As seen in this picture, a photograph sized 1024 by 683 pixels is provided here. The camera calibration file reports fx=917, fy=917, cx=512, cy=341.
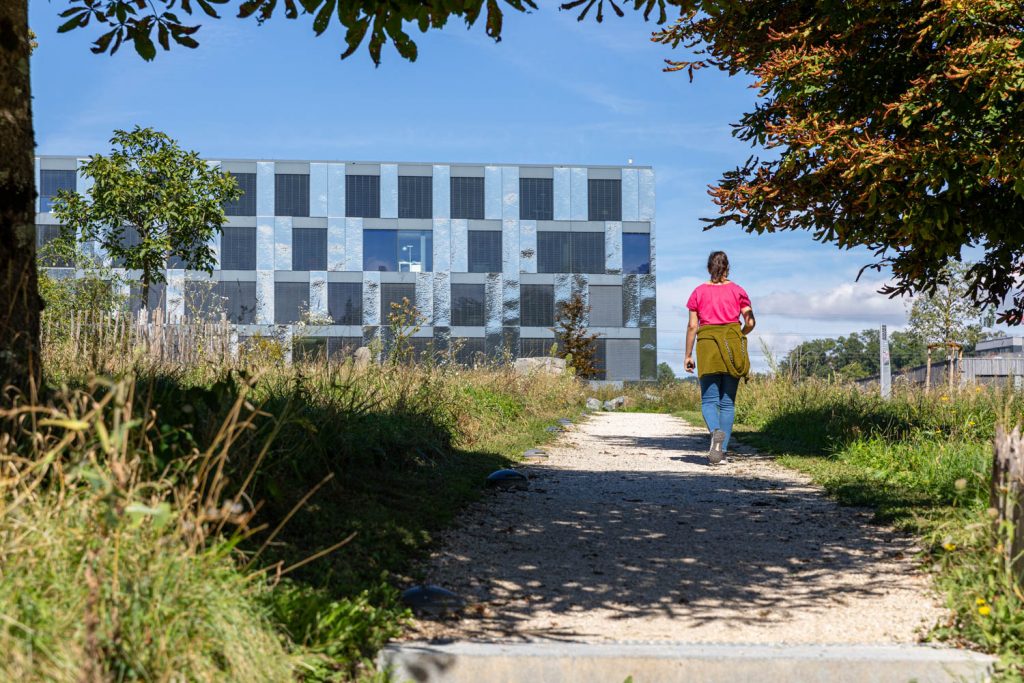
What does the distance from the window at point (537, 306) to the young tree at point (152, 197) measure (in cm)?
2437

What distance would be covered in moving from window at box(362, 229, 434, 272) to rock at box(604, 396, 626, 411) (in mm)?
21025

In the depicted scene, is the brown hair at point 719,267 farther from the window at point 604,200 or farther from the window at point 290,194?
the window at point 290,194

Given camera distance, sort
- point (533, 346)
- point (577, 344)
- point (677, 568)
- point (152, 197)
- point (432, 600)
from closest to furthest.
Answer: point (432, 600), point (677, 568), point (152, 197), point (577, 344), point (533, 346)

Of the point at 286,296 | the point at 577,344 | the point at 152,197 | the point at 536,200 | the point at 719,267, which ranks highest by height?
the point at 536,200

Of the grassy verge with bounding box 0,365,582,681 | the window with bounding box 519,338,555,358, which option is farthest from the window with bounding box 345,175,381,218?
the grassy verge with bounding box 0,365,582,681

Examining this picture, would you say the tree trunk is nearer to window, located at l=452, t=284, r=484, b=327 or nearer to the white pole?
the white pole

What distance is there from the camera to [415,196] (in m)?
46.7

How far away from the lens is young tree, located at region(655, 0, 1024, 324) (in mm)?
8477

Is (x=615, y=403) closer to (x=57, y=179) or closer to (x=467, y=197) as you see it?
(x=467, y=197)

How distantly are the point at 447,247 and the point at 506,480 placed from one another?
39549 mm

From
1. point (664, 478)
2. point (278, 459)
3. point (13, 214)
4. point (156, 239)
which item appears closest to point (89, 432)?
point (278, 459)

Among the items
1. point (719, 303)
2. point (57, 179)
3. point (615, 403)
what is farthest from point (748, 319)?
point (57, 179)

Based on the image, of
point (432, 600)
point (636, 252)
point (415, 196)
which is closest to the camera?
point (432, 600)

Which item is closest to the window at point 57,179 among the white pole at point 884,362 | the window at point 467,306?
the window at point 467,306
